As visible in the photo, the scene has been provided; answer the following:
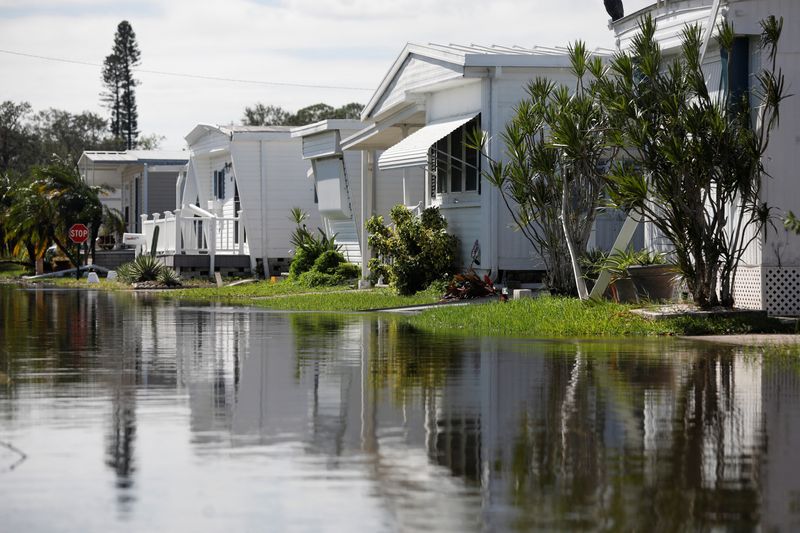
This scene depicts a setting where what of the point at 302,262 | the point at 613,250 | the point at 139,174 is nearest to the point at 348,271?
the point at 302,262

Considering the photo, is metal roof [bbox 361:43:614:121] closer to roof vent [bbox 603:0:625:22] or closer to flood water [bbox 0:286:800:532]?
roof vent [bbox 603:0:625:22]

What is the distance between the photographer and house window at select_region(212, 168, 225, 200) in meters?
51.2

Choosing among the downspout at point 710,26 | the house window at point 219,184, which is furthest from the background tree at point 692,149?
the house window at point 219,184

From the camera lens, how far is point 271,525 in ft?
21.5

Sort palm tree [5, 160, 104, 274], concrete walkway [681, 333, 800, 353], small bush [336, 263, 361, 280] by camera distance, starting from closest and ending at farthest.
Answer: concrete walkway [681, 333, 800, 353]
small bush [336, 263, 361, 280]
palm tree [5, 160, 104, 274]

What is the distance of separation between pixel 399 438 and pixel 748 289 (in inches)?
507

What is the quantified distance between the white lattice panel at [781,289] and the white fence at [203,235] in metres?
27.5

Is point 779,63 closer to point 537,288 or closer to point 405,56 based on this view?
point 537,288

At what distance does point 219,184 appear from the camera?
51938 mm

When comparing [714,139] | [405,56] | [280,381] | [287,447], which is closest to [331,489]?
[287,447]

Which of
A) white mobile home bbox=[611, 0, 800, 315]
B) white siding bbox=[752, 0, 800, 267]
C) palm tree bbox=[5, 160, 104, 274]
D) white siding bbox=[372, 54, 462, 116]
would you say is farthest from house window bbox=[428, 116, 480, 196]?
palm tree bbox=[5, 160, 104, 274]

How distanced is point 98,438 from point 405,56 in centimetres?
2384

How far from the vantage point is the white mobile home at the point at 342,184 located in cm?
3875

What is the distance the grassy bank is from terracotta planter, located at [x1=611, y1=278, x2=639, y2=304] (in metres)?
0.51
